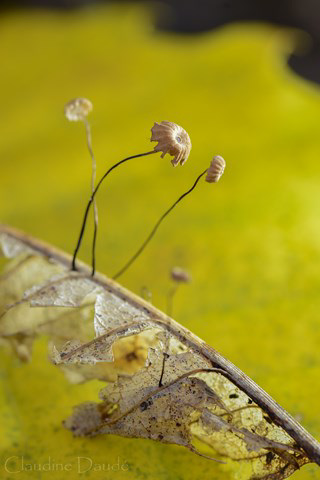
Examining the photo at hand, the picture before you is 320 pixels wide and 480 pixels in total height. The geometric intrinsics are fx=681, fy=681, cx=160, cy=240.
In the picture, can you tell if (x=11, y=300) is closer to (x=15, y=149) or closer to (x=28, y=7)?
(x=15, y=149)

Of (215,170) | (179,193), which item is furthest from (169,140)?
(179,193)

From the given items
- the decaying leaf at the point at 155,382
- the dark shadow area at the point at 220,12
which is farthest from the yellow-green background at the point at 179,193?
the dark shadow area at the point at 220,12

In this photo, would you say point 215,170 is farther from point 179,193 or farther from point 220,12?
point 220,12

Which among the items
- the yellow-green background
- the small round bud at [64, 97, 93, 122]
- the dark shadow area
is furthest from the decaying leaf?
the dark shadow area

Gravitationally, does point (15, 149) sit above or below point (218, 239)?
below

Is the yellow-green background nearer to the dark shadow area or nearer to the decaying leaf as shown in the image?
the decaying leaf

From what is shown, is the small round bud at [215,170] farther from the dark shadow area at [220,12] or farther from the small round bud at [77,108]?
the dark shadow area at [220,12]

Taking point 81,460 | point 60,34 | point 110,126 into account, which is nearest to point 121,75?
point 110,126
